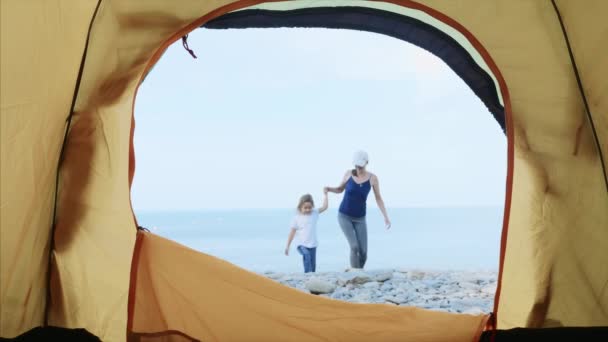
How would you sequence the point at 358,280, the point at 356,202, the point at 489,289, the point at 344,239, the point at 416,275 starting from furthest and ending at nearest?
the point at 344,239 < the point at 416,275 < the point at 489,289 < the point at 358,280 < the point at 356,202

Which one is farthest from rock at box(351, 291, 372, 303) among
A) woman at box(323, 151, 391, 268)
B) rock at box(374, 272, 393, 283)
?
rock at box(374, 272, 393, 283)

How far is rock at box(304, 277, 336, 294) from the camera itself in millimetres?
4120

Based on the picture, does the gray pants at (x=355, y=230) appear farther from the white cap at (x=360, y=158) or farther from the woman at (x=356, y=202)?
the white cap at (x=360, y=158)

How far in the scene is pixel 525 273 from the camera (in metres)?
1.75

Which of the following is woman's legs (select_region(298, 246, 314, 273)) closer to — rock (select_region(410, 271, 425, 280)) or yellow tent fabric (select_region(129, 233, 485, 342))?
rock (select_region(410, 271, 425, 280))

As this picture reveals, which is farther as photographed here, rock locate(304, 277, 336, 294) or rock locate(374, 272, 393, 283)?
rock locate(374, 272, 393, 283)

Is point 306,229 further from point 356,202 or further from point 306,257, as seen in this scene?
point 356,202

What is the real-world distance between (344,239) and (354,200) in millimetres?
9250

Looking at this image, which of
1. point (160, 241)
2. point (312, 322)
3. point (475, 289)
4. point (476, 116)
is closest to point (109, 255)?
point (160, 241)

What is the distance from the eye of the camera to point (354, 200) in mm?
3979

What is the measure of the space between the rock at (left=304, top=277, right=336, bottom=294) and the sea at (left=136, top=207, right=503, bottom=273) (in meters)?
3.02

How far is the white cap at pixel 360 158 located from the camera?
3.96 meters

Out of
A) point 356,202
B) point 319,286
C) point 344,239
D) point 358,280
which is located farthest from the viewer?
point 344,239

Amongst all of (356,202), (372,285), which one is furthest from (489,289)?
(356,202)
